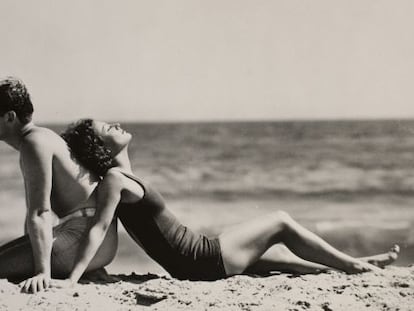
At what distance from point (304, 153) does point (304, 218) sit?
15.5 ft

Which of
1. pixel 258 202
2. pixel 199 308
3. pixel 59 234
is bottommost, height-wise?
pixel 258 202

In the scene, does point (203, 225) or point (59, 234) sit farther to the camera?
point (203, 225)

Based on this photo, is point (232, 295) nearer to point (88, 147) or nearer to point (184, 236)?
point (184, 236)

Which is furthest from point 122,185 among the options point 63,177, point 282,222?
point 282,222

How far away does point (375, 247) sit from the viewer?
582 cm

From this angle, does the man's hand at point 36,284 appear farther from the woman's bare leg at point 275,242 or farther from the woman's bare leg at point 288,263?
the woman's bare leg at point 288,263

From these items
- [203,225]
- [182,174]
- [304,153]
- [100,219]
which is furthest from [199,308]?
[304,153]

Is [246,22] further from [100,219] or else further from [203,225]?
[203,225]

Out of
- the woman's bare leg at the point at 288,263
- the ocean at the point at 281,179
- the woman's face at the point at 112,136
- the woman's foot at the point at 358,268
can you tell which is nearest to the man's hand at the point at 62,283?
the woman's face at the point at 112,136

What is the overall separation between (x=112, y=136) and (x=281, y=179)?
7.53 meters

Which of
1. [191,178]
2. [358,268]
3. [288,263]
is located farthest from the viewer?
[191,178]

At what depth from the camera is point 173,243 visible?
289cm

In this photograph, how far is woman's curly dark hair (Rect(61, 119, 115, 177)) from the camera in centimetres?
289

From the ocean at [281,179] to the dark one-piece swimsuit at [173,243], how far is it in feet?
7.68
